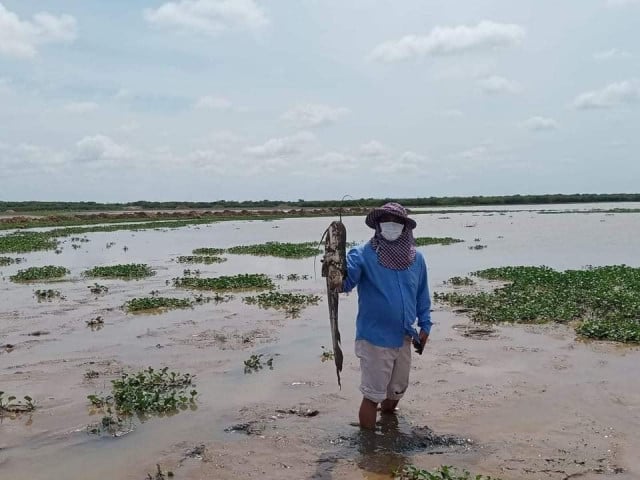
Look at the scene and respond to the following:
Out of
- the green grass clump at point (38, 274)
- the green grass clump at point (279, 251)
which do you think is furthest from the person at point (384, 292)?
the green grass clump at point (279, 251)

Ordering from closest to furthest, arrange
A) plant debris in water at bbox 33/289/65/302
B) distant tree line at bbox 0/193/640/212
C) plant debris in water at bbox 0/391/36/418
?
plant debris in water at bbox 0/391/36/418
plant debris in water at bbox 33/289/65/302
distant tree line at bbox 0/193/640/212

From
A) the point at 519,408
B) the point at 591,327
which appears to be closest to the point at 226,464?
the point at 519,408

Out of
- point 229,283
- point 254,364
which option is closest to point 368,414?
point 254,364

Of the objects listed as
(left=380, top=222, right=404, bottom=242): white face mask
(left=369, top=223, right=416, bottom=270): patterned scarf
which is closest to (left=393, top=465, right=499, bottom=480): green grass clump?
(left=369, top=223, right=416, bottom=270): patterned scarf

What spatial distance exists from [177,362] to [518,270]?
13.3m

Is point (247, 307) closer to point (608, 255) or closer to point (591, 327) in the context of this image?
point (591, 327)

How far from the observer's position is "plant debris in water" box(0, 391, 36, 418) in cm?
697

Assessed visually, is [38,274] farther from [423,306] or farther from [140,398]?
[423,306]

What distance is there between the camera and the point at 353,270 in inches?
230

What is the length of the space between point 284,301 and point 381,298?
9.04 meters

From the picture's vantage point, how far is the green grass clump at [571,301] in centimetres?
1080

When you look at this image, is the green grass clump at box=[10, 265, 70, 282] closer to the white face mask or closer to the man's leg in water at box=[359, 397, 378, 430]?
the man's leg in water at box=[359, 397, 378, 430]

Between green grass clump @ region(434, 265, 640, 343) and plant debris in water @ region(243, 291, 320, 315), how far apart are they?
A: 3.44 meters

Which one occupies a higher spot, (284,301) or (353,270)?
(353,270)
